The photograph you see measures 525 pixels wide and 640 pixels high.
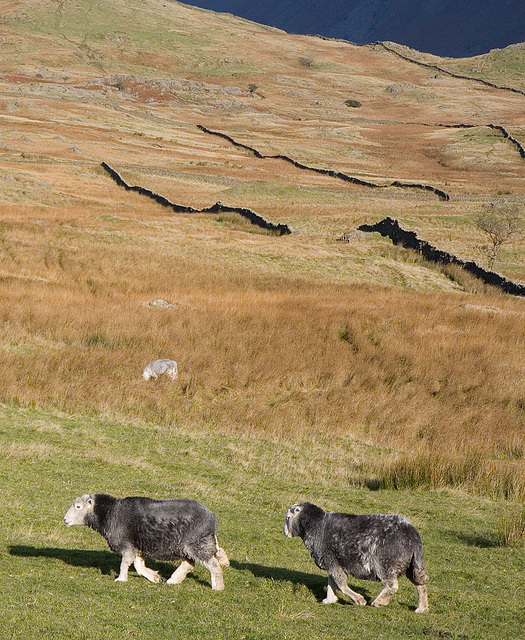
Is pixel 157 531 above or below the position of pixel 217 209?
below

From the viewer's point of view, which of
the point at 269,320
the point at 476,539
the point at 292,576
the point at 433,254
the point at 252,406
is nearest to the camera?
the point at 292,576

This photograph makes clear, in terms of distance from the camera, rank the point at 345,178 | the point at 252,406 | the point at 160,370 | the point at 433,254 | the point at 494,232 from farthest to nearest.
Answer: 1. the point at 345,178
2. the point at 494,232
3. the point at 433,254
4. the point at 160,370
5. the point at 252,406

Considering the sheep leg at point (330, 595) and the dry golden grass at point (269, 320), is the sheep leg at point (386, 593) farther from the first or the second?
the dry golden grass at point (269, 320)

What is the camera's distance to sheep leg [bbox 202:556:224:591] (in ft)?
28.8

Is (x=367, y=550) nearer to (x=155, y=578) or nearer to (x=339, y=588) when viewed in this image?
(x=339, y=588)

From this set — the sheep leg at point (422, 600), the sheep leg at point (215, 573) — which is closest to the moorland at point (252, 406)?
the sheep leg at point (215, 573)

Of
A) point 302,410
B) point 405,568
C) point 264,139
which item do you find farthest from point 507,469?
point 264,139

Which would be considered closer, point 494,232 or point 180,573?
point 180,573

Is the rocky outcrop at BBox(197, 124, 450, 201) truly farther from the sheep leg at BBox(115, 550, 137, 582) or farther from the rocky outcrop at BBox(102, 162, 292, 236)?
the sheep leg at BBox(115, 550, 137, 582)

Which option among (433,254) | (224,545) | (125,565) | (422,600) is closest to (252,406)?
(224,545)

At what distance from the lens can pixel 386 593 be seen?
851 cm

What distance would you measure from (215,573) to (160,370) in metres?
12.7

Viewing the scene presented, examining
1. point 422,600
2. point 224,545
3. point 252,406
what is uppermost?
point 422,600

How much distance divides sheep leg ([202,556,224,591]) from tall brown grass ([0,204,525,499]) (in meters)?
6.94
